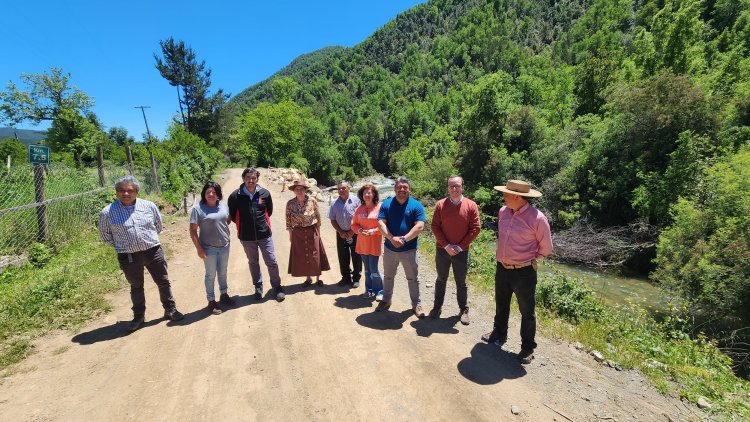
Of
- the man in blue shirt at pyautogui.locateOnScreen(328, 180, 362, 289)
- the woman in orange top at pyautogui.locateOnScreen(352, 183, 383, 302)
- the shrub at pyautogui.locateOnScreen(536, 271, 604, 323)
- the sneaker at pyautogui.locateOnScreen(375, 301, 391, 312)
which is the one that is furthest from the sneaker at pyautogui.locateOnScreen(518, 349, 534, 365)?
the man in blue shirt at pyautogui.locateOnScreen(328, 180, 362, 289)

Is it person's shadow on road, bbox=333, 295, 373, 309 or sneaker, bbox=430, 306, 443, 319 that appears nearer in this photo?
sneaker, bbox=430, 306, 443, 319

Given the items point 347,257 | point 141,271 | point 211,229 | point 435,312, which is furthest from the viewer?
point 347,257

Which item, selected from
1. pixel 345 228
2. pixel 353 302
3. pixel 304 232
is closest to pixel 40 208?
pixel 304 232

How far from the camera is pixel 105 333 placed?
458 centimetres

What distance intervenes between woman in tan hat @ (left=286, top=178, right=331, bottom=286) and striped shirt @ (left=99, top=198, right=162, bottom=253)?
6.41ft

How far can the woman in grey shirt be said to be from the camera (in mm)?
4762

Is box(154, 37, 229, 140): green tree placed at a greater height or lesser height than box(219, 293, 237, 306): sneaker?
greater

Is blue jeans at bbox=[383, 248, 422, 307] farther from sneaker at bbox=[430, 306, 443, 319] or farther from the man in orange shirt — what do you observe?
the man in orange shirt

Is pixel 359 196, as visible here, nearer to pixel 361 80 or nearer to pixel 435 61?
pixel 435 61

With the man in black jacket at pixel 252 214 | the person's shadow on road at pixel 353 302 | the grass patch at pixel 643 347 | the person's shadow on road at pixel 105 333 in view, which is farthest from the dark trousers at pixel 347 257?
the person's shadow on road at pixel 105 333

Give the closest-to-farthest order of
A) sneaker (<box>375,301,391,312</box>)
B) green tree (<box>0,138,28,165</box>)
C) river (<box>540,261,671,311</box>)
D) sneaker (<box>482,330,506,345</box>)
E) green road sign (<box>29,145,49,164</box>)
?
sneaker (<box>482,330,506,345</box>)
sneaker (<box>375,301,391,312</box>)
green road sign (<box>29,145,49,164</box>)
river (<box>540,261,671,311</box>)
green tree (<box>0,138,28,165</box>)

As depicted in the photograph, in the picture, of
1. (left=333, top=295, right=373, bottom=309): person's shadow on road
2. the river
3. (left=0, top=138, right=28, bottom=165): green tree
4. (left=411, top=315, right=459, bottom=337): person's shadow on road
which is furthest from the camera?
(left=0, top=138, right=28, bottom=165): green tree

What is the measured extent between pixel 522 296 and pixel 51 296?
677cm

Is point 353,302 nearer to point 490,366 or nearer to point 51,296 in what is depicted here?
point 490,366
